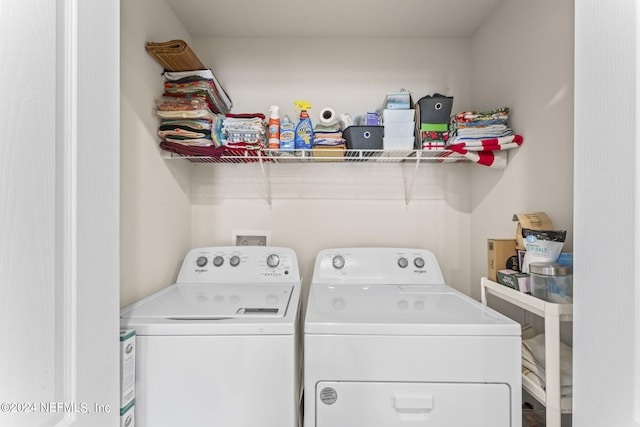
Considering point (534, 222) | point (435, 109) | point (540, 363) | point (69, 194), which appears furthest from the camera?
point (435, 109)

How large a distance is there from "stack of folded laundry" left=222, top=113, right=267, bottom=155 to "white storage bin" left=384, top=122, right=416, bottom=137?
712 mm

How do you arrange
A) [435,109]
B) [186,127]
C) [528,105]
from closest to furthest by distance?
1. [528,105]
2. [186,127]
3. [435,109]

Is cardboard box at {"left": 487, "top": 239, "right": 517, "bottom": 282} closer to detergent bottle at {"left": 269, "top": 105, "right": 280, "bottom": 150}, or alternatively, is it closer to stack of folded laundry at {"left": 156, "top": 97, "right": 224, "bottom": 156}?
detergent bottle at {"left": 269, "top": 105, "right": 280, "bottom": 150}

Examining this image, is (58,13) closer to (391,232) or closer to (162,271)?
(162,271)

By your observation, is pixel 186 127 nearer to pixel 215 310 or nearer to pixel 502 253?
pixel 215 310

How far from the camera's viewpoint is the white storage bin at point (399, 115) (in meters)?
1.62

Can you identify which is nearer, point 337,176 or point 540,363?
point 540,363

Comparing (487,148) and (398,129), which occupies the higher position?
(398,129)

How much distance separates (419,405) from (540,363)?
1.60ft

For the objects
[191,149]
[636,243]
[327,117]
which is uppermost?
[327,117]

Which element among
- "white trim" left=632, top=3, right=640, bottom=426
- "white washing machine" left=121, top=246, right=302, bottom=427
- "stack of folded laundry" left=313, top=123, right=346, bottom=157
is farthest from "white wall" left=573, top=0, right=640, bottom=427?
"stack of folded laundry" left=313, top=123, right=346, bottom=157

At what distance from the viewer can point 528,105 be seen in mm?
1402

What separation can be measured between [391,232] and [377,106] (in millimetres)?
848

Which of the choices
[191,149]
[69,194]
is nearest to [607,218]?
[69,194]
